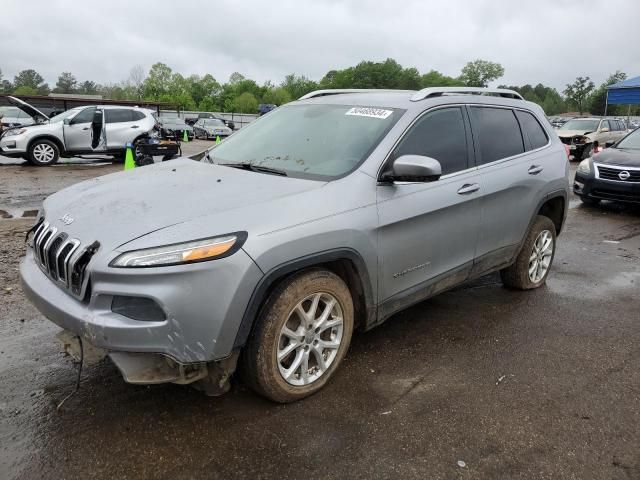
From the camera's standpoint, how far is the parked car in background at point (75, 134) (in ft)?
44.4

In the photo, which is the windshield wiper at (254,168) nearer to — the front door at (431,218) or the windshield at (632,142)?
the front door at (431,218)

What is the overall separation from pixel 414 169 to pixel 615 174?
25.6 feet

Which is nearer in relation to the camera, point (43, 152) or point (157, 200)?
point (157, 200)

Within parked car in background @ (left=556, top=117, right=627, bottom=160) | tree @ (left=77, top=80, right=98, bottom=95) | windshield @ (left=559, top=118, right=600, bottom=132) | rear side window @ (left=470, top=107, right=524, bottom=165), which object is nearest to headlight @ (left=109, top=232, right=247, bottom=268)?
rear side window @ (left=470, top=107, right=524, bottom=165)

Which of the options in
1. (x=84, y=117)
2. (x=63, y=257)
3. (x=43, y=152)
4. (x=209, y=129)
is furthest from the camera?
(x=209, y=129)

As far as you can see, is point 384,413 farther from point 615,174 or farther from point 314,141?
point 615,174

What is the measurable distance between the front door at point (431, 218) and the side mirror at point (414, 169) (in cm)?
14

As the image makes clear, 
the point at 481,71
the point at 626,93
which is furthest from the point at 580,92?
the point at 626,93

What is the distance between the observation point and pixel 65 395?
9.77ft

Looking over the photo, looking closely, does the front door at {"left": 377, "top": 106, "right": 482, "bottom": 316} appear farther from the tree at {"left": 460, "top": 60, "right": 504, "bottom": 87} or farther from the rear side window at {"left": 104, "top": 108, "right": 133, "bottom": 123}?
the tree at {"left": 460, "top": 60, "right": 504, "bottom": 87}

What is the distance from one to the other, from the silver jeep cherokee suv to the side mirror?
0.04ft

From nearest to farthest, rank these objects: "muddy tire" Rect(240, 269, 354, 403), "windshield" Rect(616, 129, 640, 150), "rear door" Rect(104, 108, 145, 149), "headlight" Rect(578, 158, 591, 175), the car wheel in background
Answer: "muddy tire" Rect(240, 269, 354, 403) < "headlight" Rect(578, 158, 591, 175) < "windshield" Rect(616, 129, 640, 150) < the car wheel in background < "rear door" Rect(104, 108, 145, 149)

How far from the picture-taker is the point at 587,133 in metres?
19.3

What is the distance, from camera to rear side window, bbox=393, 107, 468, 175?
3.45 meters
